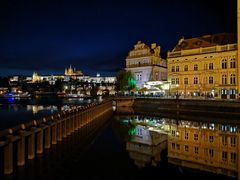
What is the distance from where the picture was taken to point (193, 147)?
23.5 meters

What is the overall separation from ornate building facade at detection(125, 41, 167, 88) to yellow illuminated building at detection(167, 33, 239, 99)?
43.5 feet

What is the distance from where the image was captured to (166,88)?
70125mm

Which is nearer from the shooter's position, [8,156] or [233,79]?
[8,156]

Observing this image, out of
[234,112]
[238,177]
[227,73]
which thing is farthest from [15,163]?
[227,73]

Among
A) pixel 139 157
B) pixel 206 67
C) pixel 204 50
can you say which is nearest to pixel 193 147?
pixel 139 157

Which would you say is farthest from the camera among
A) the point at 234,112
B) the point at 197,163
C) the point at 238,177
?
the point at 234,112

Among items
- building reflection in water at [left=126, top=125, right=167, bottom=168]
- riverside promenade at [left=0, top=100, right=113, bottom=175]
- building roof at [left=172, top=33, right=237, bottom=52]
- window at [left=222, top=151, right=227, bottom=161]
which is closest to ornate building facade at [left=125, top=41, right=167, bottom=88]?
building roof at [left=172, top=33, right=237, bottom=52]

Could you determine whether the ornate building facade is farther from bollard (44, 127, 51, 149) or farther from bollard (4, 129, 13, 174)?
bollard (4, 129, 13, 174)

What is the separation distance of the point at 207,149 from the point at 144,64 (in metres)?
61.9

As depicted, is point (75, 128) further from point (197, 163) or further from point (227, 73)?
point (227, 73)

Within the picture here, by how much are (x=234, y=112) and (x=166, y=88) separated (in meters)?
27.0

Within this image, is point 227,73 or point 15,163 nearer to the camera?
point 15,163

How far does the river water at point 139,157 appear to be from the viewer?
52.5ft

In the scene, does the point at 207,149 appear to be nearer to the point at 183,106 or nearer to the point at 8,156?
the point at 8,156
